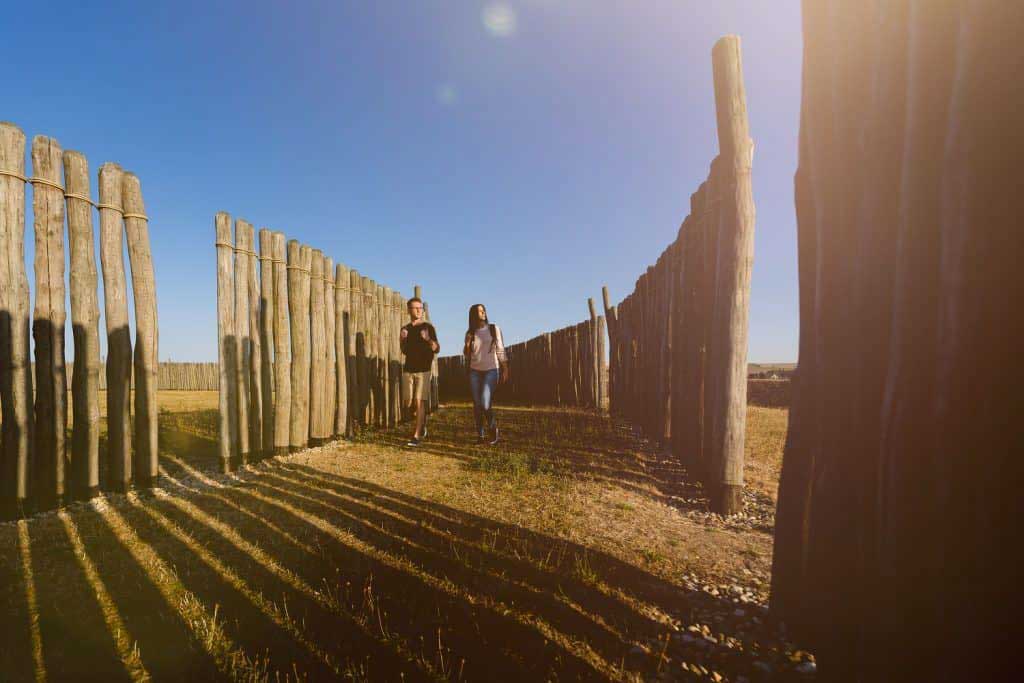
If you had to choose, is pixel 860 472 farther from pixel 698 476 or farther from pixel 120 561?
pixel 120 561

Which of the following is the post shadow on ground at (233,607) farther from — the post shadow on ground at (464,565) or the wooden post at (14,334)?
the wooden post at (14,334)

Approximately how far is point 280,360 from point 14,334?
234 cm

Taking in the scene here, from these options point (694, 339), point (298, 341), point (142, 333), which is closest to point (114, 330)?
point (142, 333)

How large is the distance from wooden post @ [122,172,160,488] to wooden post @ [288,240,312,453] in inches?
64.4

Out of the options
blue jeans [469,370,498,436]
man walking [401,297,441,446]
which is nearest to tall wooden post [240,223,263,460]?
man walking [401,297,441,446]

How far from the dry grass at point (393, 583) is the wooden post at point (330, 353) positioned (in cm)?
198

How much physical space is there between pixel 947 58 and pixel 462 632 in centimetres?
252

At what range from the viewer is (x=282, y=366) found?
541cm

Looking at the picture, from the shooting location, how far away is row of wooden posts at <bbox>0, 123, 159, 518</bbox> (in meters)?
3.23

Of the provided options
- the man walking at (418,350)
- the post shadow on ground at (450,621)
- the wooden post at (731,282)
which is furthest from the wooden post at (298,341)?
the wooden post at (731,282)

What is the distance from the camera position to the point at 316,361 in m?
5.98

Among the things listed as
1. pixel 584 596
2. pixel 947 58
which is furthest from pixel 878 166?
pixel 584 596

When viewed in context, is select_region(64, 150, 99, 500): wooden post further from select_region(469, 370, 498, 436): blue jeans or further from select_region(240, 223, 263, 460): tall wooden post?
select_region(469, 370, 498, 436): blue jeans

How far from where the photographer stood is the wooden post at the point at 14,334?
125 inches
